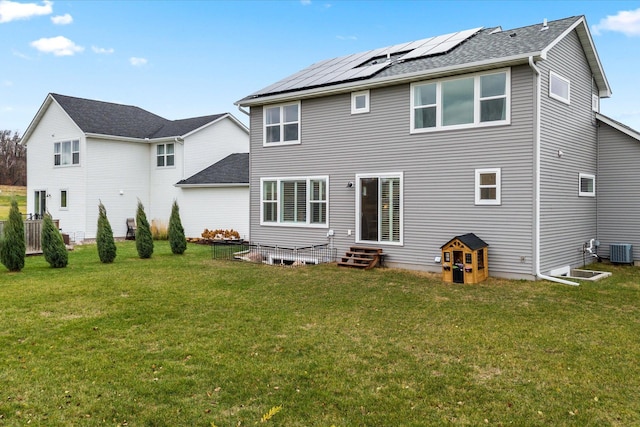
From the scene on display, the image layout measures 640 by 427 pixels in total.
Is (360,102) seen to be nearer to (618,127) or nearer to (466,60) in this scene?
(466,60)

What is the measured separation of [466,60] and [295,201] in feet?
21.4

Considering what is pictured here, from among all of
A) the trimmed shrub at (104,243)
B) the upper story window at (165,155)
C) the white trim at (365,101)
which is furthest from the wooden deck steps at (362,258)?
the upper story window at (165,155)

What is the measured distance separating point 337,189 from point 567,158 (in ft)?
20.4

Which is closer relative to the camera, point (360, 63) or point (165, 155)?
point (360, 63)

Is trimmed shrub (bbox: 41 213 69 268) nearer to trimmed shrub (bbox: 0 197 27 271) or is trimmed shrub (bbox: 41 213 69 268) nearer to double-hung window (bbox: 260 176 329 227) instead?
trimmed shrub (bbox: 0 197 27 271)

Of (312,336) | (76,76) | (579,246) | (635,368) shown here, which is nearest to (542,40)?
(579,246)

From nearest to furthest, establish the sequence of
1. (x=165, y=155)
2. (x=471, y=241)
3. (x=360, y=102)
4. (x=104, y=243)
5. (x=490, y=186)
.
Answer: (x=471, y=241) < (x=490, y=186) < (x=360, y=102) < (x=104, y=243) < (x=165, y=155)

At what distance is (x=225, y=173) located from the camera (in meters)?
21.6

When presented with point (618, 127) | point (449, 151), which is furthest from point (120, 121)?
point (618, 127)

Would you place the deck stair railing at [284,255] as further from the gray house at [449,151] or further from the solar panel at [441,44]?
the solar panel at [441,44]

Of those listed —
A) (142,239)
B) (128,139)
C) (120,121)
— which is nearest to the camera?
(142,239)

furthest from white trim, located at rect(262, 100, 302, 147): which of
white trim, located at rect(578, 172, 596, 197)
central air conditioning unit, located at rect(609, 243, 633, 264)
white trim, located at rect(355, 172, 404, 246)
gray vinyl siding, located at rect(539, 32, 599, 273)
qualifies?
central air conditioning unit, located at rect(609, 243, 633, 264)

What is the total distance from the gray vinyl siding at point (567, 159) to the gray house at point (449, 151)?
6cm

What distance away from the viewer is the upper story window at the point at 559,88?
10.7m
